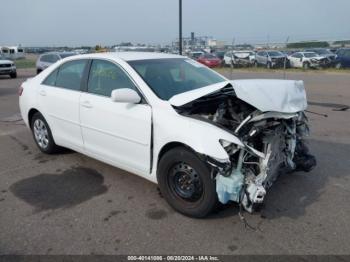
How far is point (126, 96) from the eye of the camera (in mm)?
3732

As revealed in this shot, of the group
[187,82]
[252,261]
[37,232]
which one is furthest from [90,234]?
[187,82]

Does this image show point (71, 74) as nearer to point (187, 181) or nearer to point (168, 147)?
point (168, 147)

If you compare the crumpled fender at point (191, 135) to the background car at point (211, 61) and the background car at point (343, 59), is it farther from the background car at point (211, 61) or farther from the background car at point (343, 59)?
the background car at point (211, 61)

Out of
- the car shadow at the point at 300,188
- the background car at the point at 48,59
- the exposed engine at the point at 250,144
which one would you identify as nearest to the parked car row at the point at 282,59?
the background car at the point at 48,59

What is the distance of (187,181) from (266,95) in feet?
3.87

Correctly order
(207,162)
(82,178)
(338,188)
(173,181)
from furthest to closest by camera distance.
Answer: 1. (82,178)
2. (338,188)
3. (173,181)
4. (207,162)

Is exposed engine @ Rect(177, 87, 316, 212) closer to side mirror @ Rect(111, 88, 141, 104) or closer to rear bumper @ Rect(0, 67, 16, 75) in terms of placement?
side mirror @ Rect(111, 88, 141, 104)

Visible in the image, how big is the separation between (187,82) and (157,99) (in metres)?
0.77

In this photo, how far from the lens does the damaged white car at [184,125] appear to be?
3.29 m

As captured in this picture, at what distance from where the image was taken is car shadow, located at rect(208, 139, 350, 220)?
12.1ft

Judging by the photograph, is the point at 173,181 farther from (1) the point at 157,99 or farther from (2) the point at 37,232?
(2) the point at 37,232

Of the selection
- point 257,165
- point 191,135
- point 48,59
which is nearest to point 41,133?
point 191,135

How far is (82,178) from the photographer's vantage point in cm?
466

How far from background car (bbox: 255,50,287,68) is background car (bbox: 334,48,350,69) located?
401 centimetres
